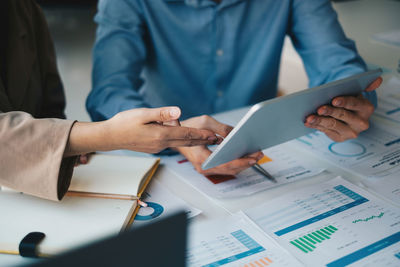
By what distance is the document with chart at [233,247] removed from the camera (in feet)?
2.51

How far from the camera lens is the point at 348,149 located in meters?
1.21

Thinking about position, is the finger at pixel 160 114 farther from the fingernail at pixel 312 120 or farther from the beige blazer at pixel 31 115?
the fingernail at pixel 312 120

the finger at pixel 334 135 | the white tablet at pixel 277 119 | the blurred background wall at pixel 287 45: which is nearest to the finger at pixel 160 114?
the white tablet at pixel 277 119

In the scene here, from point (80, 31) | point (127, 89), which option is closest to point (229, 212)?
point (127, 89)

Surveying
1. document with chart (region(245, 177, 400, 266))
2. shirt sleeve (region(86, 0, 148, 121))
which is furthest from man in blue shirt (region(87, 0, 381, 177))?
document with chart (region(245, 177, 400, 266))

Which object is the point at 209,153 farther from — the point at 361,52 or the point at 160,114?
the point at 361,52

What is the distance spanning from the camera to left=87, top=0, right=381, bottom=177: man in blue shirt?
4.72 ft

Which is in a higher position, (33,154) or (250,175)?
(33,154)

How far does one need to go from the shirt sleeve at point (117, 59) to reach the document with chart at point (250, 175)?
286 millimetres

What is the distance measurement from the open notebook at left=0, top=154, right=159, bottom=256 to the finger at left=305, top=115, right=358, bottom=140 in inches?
16.9

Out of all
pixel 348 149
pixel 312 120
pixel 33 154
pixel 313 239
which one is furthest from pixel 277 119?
pixel 33 154

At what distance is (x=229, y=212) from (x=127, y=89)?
610 millimetres

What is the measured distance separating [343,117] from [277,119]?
11.1 inches

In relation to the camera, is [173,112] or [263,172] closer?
[173,112]
